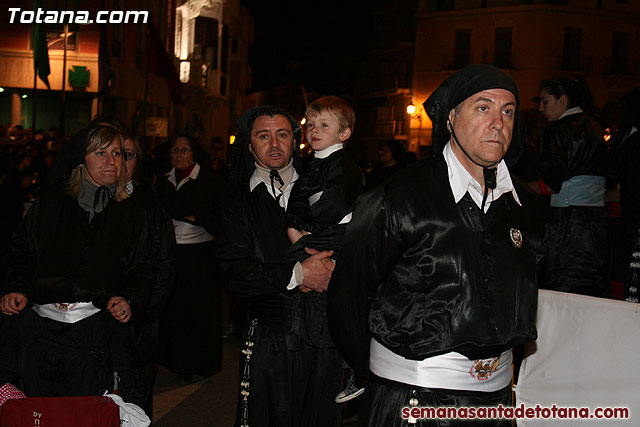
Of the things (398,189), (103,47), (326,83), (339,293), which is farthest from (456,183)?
(326,83)

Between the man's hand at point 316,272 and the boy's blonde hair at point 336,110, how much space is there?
947 mm

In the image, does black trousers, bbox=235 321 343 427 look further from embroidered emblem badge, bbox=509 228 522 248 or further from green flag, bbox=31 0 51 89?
green flag, bbox=31 0 51 89

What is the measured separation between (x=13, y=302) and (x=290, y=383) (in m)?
1.68

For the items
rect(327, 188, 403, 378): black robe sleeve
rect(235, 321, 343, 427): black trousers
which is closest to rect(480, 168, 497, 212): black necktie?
rect(327, 188, 403, 378): black robe sleeve

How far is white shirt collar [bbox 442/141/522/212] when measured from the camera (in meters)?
3.36

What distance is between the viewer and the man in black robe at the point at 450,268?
3.21 meters

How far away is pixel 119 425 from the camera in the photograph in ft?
14.4

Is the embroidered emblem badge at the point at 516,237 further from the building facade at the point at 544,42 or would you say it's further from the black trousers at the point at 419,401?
the building facade at the point at 544,42

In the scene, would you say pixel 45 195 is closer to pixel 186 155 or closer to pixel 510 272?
pixel 510 272

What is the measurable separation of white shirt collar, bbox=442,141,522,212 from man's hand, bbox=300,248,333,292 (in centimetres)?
122

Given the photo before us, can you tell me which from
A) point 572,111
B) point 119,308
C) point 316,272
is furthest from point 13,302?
point 572,111

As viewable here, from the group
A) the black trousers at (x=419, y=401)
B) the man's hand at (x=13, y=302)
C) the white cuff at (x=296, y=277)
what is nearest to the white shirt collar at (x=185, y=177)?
the man's hand at (x=13, y=302)

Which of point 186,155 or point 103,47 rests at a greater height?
point 103,47

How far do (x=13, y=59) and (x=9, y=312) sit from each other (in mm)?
23498
